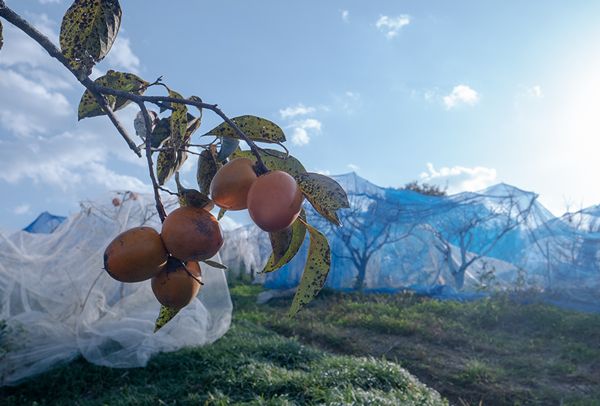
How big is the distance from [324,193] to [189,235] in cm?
15

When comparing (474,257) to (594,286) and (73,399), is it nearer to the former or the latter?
(594,286)

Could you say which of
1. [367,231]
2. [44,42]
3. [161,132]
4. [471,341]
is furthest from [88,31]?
[367,231]

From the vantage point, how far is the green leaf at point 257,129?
63cm

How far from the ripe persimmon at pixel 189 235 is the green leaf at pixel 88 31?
26 cm

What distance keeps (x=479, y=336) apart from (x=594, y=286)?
306 centimetres

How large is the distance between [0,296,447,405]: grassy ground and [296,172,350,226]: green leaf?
2.25 m

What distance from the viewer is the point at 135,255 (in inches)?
21.7

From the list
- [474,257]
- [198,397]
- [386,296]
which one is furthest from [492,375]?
[474,257]

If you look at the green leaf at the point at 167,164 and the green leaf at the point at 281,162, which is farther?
the green leaf at the point at 167,164

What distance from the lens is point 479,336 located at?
518 centimetres

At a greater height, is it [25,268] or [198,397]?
[25,268]

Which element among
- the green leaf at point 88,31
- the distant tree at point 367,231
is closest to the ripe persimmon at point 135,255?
the green leaf at point 88,31

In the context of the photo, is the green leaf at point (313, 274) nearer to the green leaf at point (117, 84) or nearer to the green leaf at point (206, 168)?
the green leaf at point (206, 168)

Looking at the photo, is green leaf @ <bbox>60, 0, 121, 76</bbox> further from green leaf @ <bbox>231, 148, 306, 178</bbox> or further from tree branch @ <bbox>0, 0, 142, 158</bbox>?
green leaf @ <bbox>231, 148, 306, 178</bbox>
